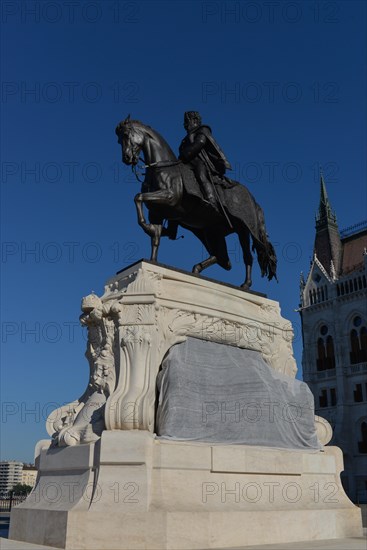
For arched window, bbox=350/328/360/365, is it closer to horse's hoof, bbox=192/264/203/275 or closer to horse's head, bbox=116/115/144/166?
horse's hoof, bbox=192/264/203/275

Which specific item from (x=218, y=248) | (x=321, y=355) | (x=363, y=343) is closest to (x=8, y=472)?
(x=321, y=355)

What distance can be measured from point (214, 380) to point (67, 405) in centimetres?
269

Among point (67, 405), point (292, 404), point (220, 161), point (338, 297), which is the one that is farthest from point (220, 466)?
point (338, 297)

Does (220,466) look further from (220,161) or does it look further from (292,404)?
(220,161)

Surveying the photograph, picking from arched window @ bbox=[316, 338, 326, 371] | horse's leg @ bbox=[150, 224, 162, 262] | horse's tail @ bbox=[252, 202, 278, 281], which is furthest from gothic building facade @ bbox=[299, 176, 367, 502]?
horse's leg @ bbox=[150, 224, 162, 262]

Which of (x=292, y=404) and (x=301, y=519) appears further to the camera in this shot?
(x=292, y=404)

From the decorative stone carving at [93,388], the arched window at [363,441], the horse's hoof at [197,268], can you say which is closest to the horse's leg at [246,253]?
the horse's hoof at [197,268]

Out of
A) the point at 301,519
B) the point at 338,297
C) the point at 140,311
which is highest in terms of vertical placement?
the point at 338,297

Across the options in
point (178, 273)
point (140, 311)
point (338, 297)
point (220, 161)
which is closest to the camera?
point (140, 311)

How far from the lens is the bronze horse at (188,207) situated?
10875mm

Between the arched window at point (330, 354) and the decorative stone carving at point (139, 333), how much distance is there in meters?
57.5

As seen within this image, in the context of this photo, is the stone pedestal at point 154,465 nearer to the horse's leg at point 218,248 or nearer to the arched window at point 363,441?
the horse's leg at point 218,248

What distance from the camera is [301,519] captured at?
913 centimetres

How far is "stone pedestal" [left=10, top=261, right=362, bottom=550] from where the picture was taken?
776 centimetres
